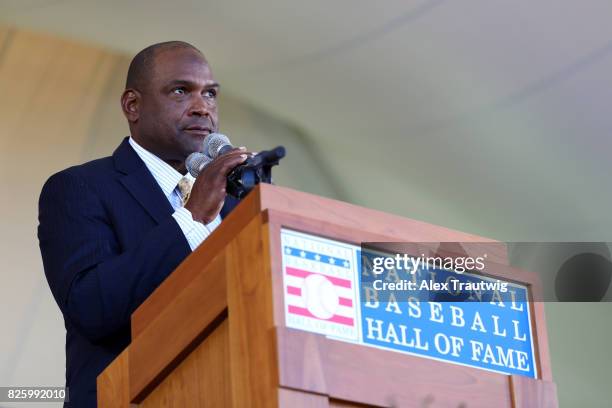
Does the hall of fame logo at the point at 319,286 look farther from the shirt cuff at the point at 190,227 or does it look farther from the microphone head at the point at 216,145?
the microphone head at the point at 216,145

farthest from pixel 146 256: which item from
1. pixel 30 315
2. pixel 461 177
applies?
pixel 461 177

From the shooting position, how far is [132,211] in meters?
2.20

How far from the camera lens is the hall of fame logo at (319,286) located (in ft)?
4.58

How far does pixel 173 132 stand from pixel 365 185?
2302 mm

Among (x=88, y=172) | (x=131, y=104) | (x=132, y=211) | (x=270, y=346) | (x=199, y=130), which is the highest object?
(x=131, y=104)

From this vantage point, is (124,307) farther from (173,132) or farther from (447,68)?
(447,68)

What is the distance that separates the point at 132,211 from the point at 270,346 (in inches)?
35.2

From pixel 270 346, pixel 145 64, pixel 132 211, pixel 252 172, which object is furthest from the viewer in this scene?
pixel 145 64

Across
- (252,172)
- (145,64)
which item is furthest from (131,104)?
(252,172)

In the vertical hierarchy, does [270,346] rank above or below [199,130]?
below

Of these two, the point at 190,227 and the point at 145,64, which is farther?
the point at 145,64

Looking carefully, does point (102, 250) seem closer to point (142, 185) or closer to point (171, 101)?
point (142, 185)

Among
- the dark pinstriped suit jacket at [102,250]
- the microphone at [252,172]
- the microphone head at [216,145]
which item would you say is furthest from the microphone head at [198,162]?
the microphone at [252,172]

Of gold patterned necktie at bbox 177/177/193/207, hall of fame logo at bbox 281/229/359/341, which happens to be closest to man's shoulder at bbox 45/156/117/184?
gold patterned necktie at bbox 177/177/193/207
